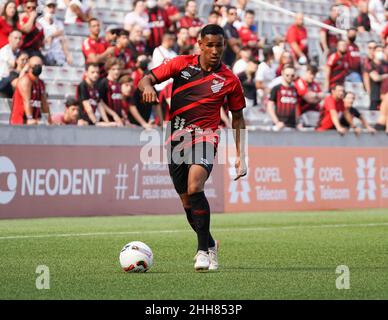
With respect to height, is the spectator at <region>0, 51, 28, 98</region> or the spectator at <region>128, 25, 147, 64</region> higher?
the spectator at <region>128, 25, 147, 64</region>

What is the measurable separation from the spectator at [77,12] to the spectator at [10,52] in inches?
121

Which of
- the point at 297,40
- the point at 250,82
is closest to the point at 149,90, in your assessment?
the point at 250,82

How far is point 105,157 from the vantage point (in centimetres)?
1902

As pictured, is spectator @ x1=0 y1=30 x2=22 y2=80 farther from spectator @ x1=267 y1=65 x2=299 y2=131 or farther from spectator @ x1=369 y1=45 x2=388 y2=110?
spectator @ x1=369 y1=45 x2=388 y2=110

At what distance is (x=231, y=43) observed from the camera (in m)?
23.1

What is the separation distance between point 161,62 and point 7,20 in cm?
319

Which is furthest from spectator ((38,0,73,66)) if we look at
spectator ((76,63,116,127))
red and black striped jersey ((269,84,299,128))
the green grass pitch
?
red and black striped jersey ((269,84,299,128))

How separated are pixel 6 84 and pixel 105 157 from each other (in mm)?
2167

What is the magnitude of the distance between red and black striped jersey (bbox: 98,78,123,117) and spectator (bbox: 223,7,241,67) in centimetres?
404

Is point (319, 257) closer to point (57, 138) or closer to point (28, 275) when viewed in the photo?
point (28, 275)

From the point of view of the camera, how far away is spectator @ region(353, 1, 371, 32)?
2925 centimetres

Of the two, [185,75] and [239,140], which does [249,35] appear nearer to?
[239,140]
